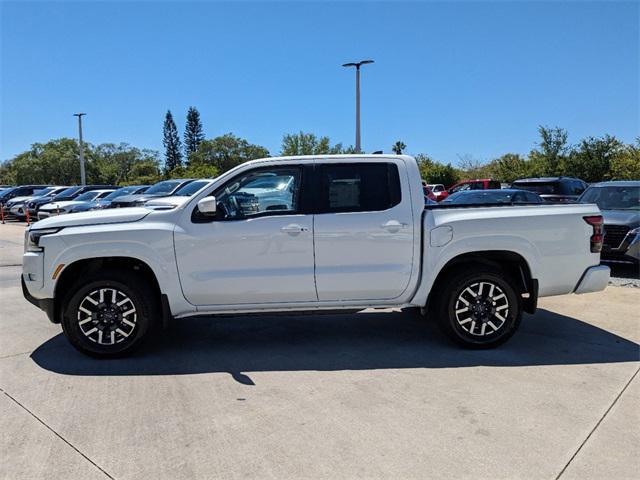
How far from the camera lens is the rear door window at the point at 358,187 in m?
4.95

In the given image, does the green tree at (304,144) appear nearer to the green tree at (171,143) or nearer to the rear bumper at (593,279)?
the green tree at (171,143)

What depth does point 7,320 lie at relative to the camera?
21.0ft

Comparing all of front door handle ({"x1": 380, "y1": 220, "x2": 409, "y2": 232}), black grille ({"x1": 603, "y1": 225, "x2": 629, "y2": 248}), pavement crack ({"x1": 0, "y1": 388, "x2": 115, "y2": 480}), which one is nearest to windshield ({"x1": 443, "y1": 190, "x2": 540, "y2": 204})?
black grille ({"x1": 603, "y1": 225, "x2": 629, "y2": 248})

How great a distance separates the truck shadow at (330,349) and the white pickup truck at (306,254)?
0.26 m

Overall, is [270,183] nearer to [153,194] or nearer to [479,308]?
[479,308]

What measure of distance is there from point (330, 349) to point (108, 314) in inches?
85.3

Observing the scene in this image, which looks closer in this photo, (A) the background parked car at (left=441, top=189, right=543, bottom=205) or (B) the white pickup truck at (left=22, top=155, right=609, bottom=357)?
(B) the white pickup truck at (left=22, top=155, right=609, bottom=357)

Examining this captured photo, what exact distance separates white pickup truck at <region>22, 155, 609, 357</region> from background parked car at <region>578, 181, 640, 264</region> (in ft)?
13.9

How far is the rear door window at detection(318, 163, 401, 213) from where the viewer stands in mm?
4945

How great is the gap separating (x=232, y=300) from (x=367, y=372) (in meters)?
1.44

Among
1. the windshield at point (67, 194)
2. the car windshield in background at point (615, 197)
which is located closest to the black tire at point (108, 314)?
the car windshield in background at point (615, 197)

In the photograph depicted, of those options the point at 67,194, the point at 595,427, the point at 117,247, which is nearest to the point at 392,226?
the point at 595,427

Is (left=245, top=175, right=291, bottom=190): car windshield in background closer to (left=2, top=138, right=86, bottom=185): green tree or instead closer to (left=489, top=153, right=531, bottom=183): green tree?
(left=489, top=153, right=531, bottom=183): green tree

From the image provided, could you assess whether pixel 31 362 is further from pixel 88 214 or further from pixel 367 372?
pixel 367 372
